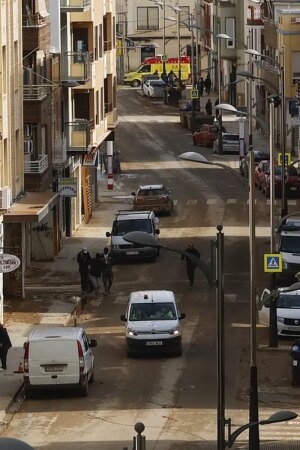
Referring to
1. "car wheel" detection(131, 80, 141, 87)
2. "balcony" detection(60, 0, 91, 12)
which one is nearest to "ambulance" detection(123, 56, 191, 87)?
"car wheel" detection(131, 80, 141, 87)

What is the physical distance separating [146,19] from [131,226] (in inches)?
3698

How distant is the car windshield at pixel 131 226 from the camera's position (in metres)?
62.9

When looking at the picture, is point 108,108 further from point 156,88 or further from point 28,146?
point 156,88

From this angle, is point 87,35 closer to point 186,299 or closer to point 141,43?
point 186,299

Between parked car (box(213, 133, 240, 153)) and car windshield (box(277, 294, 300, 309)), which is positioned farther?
parked car (box(213, 133, 240, 153))

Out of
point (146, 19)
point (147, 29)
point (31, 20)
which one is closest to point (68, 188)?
point (31, 20)

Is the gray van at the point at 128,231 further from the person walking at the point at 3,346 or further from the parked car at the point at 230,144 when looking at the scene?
the parked car at the point at 230,144

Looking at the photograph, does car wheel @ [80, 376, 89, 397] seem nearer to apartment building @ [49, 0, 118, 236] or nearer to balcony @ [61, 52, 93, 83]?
apartment building @ [49, 0, 118, 236]

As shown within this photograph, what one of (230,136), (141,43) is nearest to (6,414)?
(230,136)

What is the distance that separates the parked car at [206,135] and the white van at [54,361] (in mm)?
57704

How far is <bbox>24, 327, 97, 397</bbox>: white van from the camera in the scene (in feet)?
131

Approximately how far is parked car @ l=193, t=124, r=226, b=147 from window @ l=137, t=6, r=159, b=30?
5560cm

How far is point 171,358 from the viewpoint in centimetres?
4581

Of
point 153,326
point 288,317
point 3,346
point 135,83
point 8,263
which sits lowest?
point 135,83
